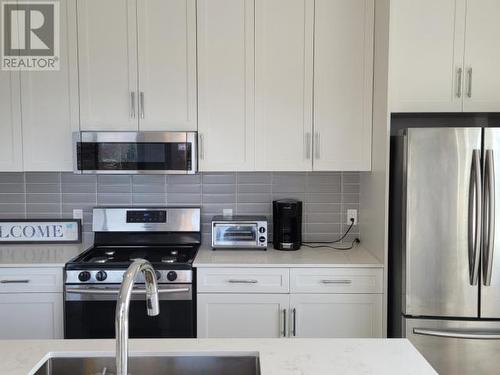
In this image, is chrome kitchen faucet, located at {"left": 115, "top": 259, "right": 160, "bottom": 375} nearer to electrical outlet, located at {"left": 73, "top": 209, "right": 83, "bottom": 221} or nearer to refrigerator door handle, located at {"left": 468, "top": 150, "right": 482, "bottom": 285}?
refrigerator door handle, located at {"left": 468, "top": 150, "right": 482, "bottom": 285}

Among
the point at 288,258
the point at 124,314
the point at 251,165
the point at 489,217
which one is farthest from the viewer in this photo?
the point at 251,165

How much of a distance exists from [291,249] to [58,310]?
1.45 m

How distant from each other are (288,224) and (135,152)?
108 centimetres

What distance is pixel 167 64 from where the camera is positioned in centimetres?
255

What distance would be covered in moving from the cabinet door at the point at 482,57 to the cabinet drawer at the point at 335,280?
1152mm

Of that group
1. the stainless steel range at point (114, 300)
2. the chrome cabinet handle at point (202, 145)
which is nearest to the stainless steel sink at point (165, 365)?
the stainless steel range at point (114, 300)

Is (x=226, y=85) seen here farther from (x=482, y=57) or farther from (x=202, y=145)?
(x=482, y=57)

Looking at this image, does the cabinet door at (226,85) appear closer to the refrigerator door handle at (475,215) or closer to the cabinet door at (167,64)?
the cabinet door at (167,64)

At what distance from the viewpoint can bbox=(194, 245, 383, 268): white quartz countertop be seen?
7.82ft

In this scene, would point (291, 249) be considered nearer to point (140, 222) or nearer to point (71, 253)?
point (140, 222)

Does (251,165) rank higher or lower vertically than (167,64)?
lower

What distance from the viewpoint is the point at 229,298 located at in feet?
7.84

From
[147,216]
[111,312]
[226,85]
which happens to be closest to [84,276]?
[111,312]

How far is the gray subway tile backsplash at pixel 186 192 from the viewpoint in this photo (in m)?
2.93
